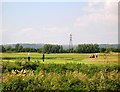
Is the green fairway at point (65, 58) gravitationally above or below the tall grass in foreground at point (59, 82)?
above

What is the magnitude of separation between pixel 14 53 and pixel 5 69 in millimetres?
3521

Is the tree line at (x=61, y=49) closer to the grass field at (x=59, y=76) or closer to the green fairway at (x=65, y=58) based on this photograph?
the green fairway at (x=65, y=58)

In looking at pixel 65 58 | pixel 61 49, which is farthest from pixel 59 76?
pixel 61 49

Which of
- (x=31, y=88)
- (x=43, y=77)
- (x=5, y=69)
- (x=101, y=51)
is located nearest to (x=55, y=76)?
(x=43, y=77)

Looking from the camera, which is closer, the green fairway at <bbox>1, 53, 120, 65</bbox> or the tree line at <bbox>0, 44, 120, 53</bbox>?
the green fairway at <bbox>1, 53, 120, 65</bbox>

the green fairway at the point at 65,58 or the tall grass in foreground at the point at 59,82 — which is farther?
the green fairway at the point at 65,58

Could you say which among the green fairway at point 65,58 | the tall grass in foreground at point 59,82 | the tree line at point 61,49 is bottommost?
the tall grass in foreground at point 59,82

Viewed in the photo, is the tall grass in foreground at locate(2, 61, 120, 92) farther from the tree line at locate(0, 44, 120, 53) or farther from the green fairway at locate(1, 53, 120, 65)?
the tree line at locate(0, 44, 120, 53)

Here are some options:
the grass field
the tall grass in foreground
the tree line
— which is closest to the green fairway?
the grass field

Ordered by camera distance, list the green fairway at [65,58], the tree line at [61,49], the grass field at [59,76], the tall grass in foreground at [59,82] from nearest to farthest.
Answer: the tall grass in foreground at [59,82], the grass field at [59,76], the green fairway at [65,58], the tree line at [61,49]

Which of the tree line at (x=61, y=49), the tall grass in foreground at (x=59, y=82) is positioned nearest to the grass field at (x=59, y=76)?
the tall grass in foreground at (x=59, y=82)

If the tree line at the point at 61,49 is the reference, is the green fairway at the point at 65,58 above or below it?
below

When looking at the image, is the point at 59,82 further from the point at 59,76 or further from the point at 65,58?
the point at 65,58

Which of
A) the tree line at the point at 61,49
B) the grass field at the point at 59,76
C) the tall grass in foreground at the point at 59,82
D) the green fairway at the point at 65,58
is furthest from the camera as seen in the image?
the tree line at the point at 61,49
